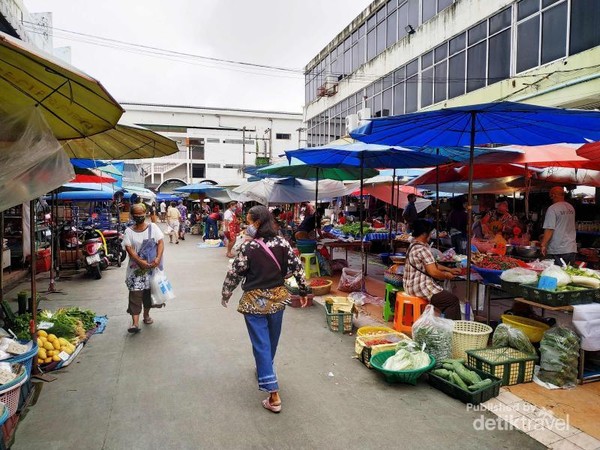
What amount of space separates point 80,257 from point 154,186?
4198cm

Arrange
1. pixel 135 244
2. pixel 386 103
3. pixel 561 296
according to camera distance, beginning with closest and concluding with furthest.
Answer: pixel 561 296 → pixel 135 244 → pixel 386 103

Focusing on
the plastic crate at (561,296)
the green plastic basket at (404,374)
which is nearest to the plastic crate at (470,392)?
the green plastic basket at (404,374)

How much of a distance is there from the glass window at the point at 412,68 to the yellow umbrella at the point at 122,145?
52.1ft

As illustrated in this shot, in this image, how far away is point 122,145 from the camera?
19.5 ft

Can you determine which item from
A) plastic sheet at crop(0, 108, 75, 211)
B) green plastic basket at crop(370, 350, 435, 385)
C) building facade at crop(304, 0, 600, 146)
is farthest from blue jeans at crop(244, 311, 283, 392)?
building facade at crop(304, 0, 600, 146)

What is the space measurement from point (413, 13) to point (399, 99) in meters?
3.84

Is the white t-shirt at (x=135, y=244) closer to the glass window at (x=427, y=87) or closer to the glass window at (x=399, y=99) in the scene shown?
the glass window at (x=427, y=87)

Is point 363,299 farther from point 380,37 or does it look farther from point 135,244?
point 380,37

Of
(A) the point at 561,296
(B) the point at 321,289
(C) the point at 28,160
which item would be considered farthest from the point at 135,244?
(A) the point at 561,296

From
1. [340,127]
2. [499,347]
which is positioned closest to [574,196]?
[499,347]

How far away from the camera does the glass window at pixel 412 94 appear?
18.9 meters

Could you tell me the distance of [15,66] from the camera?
2.99 m

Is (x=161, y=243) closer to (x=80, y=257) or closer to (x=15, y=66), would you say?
(x=15, y=66)

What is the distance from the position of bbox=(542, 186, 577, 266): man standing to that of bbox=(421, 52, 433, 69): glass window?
1305 centimetres
